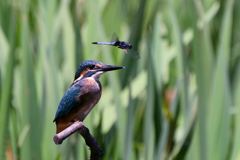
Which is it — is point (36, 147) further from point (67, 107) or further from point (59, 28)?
point (59, 28)

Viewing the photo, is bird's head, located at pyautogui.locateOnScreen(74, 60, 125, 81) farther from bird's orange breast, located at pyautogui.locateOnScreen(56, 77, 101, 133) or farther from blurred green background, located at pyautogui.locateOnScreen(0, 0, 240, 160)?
blurred green background, located at pyautogui.locateOnScreen(0, 0, 240, 160)

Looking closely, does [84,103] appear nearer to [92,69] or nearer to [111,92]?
[92,69]

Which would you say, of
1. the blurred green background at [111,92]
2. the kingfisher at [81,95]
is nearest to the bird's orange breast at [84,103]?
the kingfisher at [81,95]

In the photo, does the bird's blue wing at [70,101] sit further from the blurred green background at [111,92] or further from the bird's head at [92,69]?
the blurred green background at [111,92]

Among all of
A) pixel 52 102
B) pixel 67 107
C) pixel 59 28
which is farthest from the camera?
pixel 59 28

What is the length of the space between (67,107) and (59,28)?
3.23ft

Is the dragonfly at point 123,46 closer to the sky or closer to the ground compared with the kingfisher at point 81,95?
closer to the sky

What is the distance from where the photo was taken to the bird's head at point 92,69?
0.82 ft

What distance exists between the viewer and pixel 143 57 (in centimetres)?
140

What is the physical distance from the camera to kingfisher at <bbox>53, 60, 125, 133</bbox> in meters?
0.24

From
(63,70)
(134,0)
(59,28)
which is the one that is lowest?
(63,70)

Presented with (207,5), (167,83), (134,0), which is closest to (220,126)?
(167,83)

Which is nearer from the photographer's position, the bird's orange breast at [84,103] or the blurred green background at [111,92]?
the bird's orange breast at [84,103]

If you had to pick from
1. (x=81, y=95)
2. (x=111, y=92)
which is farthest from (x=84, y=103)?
(x=111, y=92)
